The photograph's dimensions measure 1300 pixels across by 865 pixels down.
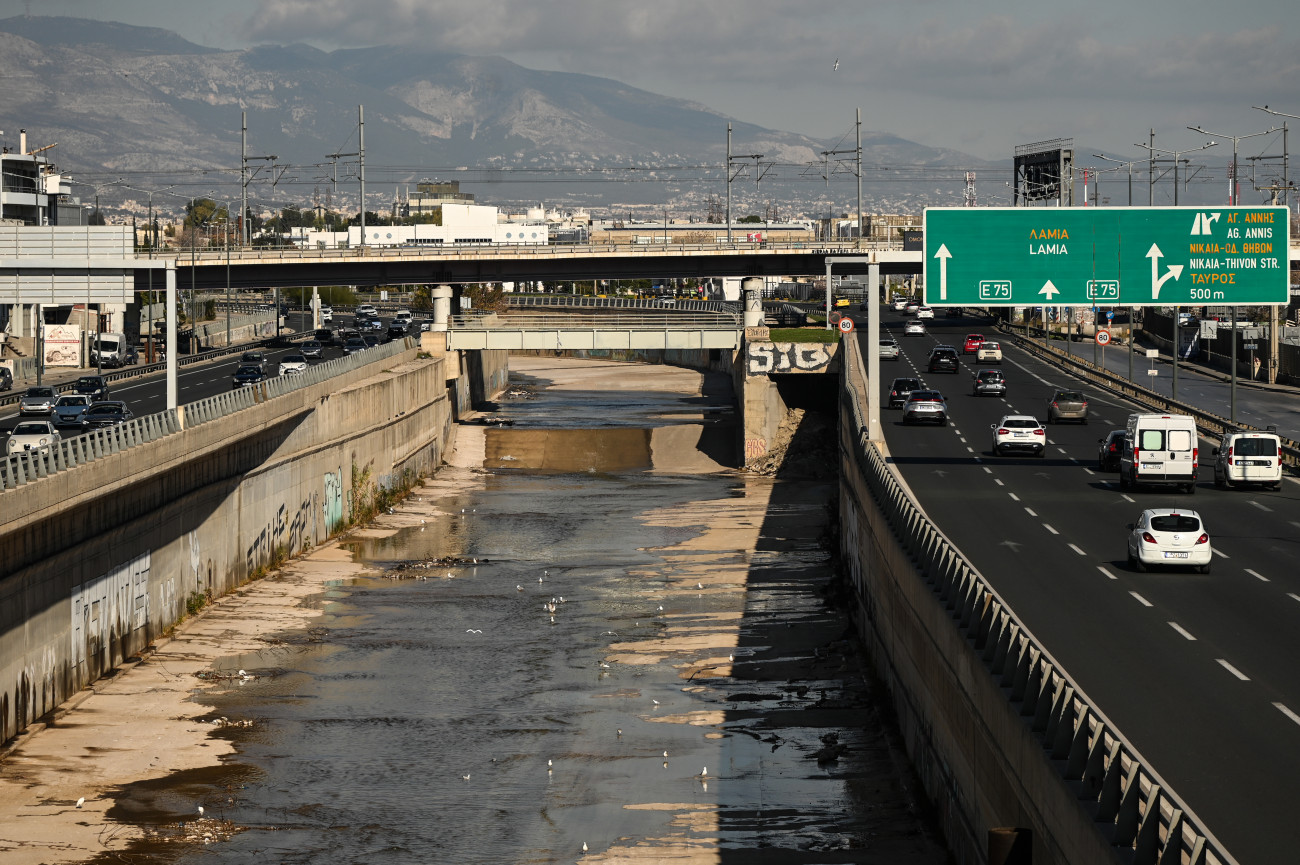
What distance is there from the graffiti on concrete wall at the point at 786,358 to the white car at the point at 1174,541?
47.2 metres

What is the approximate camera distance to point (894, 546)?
33.9 m

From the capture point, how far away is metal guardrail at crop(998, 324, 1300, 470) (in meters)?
59.4

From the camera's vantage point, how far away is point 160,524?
42062mm

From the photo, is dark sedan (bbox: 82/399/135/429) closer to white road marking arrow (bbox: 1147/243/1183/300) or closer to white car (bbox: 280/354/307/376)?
white car (bbox: 280/354/307/376)

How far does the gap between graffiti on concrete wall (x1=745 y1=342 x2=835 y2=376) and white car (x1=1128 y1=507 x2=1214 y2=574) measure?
47.2 m

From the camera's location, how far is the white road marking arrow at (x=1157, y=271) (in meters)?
48.8

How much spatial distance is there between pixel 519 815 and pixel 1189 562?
17.8 meters

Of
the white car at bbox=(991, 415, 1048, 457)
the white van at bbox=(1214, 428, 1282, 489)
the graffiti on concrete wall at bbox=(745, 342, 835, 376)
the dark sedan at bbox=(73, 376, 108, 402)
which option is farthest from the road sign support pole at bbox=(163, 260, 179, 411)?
the graffiti on concrete wall at bbox=(745, 342, 835, 376)

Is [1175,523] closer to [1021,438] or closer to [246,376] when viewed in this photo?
[1021,438]

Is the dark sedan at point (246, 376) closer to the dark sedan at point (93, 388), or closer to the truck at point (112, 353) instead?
the dark sedan at point (93, 388)

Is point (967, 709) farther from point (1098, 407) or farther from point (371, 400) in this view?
point (1098, 407)

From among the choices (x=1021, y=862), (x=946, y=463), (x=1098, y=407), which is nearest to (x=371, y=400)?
(x=946, y=463)

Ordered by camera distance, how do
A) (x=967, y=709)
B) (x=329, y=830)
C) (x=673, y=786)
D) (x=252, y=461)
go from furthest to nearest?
1. (x=252, y=461)
2. (x=673, y=786)
3. (x=329, y=830)
4. (x=967, y=709)

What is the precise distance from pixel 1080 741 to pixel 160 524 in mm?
31071
